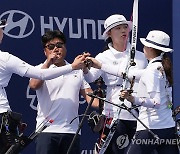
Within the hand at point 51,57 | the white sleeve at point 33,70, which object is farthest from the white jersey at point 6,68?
the hand at point 51,57

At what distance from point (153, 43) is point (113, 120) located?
0.83 meters

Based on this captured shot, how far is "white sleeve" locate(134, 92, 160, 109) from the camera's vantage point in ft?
18.3

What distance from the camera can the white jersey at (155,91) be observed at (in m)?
5.61

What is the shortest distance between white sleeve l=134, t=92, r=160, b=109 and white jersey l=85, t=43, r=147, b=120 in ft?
1.86

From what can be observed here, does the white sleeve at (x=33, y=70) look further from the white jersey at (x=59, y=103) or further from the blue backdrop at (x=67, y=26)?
the blue backdrop at (x=67, y=26)

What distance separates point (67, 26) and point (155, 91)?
6.84 feet

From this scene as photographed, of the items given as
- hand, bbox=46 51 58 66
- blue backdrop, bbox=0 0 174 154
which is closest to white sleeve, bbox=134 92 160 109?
hand, bbox=46 51 58 66

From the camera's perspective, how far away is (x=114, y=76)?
6406 millimetres

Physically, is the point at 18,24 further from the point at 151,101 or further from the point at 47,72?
the point at 151,101

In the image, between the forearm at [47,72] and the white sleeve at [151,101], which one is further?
the forearm at [47,72]

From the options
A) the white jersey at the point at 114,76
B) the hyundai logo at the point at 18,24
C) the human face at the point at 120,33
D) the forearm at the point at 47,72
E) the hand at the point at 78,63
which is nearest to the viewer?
the forearm at the point at 47,72

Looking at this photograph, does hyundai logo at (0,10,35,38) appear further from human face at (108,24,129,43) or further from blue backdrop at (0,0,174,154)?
human face at (108,24,129,43)

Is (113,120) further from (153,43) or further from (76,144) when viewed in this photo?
(153,43)

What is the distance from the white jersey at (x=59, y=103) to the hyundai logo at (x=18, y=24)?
113cm
